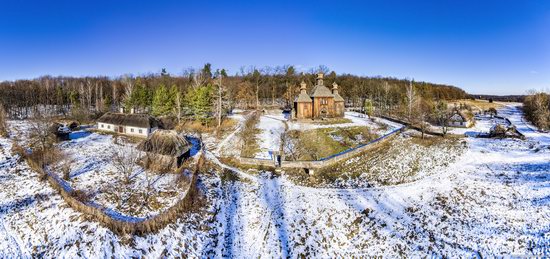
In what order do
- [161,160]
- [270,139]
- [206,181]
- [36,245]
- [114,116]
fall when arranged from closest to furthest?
[36,245], [206,181], [161,160], [270,139], [114,116]

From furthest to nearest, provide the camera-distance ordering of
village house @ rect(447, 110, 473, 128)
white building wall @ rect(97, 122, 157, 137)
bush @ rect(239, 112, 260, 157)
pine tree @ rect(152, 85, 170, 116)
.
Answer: pine tree @ rect(152, 85, 170, 116) < village house @ rect(447, 110, 473, 128) < white building wall @ rect(97, 122, 157, 137) < bush @ rect(239, 112, 260, 157)

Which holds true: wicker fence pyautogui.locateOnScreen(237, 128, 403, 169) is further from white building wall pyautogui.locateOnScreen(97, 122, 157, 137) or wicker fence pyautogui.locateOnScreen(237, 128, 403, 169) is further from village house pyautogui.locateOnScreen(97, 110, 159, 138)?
village house pyautogui.locateOnScreen(97, 110, 159, 138)

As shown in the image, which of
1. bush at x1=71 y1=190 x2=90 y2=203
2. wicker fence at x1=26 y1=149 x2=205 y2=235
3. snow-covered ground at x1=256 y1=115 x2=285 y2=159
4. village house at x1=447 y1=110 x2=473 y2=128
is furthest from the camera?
village house at x1=447 y1=110 x2=473 y2=128

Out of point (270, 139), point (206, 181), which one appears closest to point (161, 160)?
point (206, 181)

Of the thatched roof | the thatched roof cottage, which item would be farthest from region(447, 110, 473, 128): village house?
the thatched roof cottage

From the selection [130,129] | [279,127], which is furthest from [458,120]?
[130,129]

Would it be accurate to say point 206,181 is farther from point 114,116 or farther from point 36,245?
point 114,116
